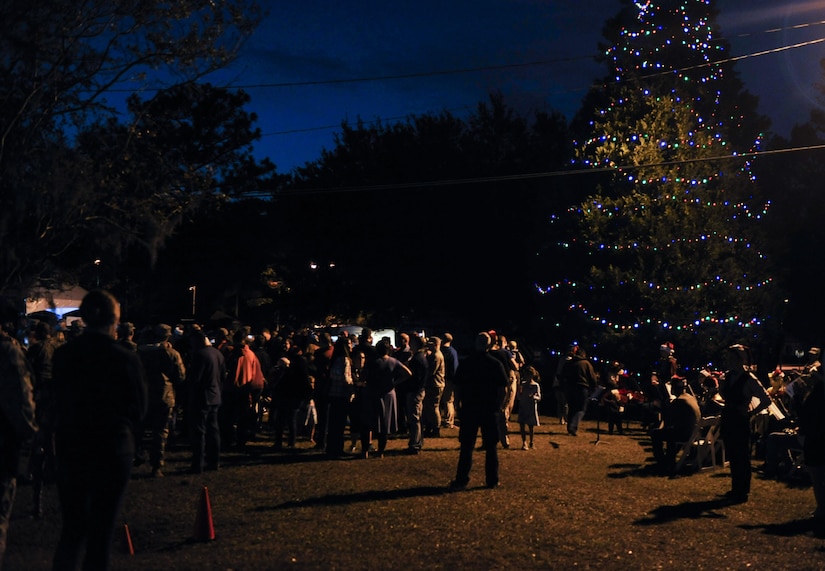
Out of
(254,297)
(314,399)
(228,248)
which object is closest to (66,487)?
(314,399)

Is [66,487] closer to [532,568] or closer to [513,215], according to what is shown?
[532,568]

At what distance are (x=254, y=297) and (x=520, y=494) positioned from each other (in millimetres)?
40925

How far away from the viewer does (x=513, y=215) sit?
1483 inches

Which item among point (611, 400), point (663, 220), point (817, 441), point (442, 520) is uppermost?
point (663, 220)

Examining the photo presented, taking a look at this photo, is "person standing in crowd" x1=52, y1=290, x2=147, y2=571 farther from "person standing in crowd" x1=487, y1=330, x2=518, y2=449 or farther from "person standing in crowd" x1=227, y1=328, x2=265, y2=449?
"person standing in crowd" x1=487, y1=330, x2=518, y2=449

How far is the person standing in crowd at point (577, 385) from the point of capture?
59.3 feet

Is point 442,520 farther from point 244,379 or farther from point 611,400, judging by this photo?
point 611,400

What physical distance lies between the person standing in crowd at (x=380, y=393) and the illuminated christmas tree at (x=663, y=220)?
1134cm

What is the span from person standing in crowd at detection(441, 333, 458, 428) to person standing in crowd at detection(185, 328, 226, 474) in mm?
6553

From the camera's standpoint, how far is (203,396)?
12250 millimetres

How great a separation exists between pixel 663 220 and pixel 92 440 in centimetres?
2168

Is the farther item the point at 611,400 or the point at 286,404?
the point at 611,400

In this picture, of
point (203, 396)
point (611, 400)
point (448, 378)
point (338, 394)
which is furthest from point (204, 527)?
point (611, 400)

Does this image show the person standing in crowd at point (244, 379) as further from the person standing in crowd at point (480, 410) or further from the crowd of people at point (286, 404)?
the person standing in crowd at point (480, 410)
